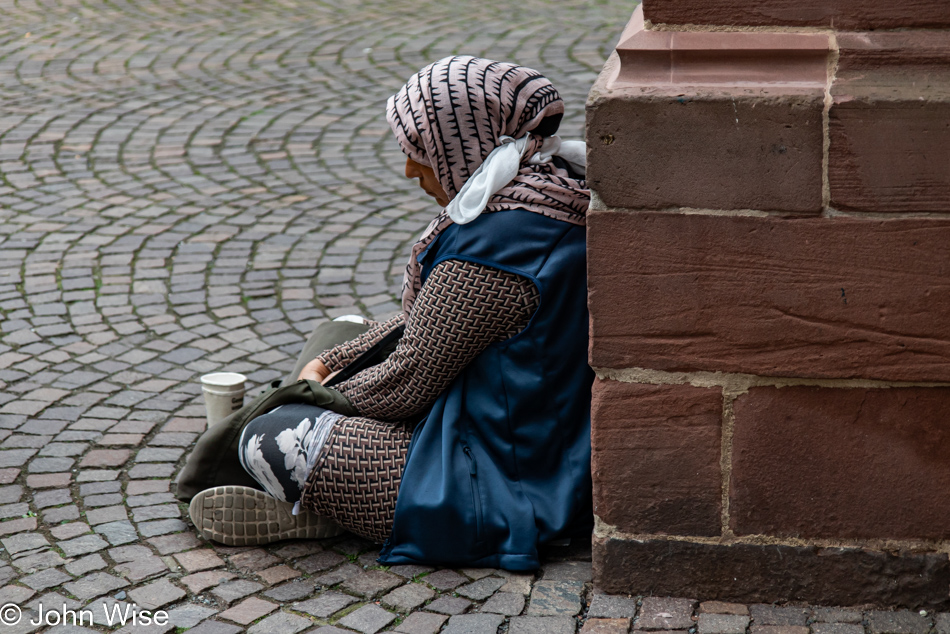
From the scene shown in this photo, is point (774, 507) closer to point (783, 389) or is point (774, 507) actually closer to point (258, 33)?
point (783, 389)

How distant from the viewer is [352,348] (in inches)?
137

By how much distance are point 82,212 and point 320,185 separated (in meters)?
1.29

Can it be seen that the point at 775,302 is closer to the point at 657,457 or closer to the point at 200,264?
the point at 657,457

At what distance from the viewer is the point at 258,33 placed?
30.4ft

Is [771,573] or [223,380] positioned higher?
[223,380]

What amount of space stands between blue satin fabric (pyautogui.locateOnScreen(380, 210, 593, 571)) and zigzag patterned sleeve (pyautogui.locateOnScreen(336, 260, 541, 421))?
0.04 metres

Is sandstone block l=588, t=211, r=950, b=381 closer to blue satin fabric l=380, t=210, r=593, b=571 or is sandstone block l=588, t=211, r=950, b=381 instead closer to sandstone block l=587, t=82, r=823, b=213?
sandstone block l=587, t=82, r=823, b=213

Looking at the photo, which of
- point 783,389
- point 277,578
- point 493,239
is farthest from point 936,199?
point 277,578

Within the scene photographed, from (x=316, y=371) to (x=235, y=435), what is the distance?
41 cm

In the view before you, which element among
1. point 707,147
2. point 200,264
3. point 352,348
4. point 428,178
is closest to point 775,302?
point 707,147

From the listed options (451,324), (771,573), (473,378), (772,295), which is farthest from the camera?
(473,378)

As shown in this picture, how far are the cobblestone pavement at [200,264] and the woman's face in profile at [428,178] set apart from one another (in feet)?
3.39

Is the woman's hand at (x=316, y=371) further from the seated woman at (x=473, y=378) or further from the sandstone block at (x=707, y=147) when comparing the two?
the sandstone block at (x=707, y=147)

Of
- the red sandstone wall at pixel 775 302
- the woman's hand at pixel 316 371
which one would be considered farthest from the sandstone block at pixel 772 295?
the woman's hand at pixel 316 371
